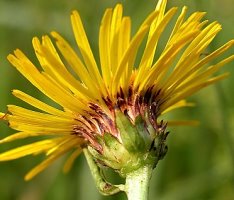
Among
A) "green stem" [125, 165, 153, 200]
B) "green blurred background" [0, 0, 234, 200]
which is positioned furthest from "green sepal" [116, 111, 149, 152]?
"green blurred background" [0, 0, 234, 200]

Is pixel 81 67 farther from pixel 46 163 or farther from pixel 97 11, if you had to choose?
pixel 97 11

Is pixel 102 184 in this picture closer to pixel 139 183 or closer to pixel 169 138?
pixel 139 183

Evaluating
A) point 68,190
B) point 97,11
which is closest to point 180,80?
point 68,190

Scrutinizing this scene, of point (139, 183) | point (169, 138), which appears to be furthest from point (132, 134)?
point (169, 138)

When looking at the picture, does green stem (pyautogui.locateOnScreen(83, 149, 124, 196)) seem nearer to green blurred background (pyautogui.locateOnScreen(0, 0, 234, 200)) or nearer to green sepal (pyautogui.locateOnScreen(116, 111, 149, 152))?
green sepal (pyautogui.locateOnScreen(116, 111, 149, 152))

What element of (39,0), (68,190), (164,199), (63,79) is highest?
(39,0)

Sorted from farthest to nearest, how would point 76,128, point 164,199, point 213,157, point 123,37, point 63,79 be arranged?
point 213,157 < point 164,199 < point 76,128 < point 63,79 < point 123,37
